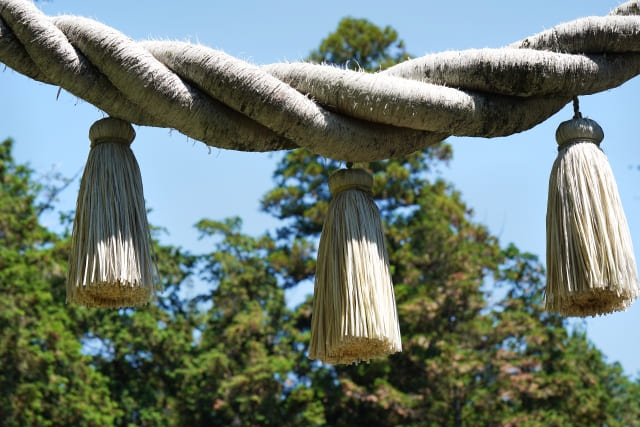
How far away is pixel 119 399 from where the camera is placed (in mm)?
13805

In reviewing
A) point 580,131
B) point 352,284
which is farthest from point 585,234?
point 352,284

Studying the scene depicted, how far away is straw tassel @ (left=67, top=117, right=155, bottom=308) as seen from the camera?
144 cm

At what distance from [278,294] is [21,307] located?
4.65m

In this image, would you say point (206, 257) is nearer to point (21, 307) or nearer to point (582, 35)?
point (21, 307)

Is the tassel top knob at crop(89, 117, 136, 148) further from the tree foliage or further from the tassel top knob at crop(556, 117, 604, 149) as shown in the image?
the tree foliage

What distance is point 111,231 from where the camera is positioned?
147 cm

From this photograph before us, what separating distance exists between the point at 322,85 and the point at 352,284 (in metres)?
0.34

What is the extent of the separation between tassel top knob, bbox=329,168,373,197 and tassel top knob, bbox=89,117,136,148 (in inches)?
14.7

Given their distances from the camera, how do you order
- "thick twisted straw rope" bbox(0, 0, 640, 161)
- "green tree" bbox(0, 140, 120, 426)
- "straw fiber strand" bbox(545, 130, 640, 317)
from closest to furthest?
"thick twisted straw rope" bbox(0, 0, 640, 161), "straw fiber strand" bbox(545, 130, 640, 317), "green tree" bbox(0, 140, 120, 426)

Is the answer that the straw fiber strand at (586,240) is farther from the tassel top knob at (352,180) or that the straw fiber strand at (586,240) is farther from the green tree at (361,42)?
the green tree at (361,42)

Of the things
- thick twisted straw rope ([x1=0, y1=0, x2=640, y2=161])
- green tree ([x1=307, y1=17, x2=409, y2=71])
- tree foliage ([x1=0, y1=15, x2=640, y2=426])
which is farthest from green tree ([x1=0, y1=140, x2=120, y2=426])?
thick twisted straw rope ([x1=0, y1=0, x2=640, y2=161])

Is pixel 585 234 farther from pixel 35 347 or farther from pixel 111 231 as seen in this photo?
pixel 35 347

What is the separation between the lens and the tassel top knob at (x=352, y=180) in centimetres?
163

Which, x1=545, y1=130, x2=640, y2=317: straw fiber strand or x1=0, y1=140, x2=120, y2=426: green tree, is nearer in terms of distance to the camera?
x1=545, y1=130, x2=640, y2=317: straw fiber strand
